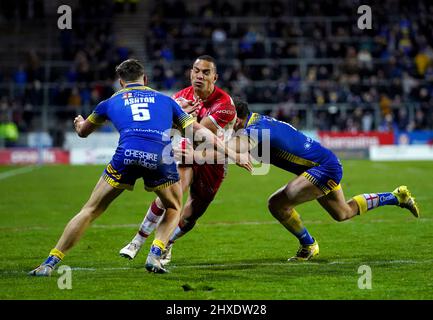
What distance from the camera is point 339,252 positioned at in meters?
11.4

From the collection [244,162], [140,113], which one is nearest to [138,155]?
[140,113]

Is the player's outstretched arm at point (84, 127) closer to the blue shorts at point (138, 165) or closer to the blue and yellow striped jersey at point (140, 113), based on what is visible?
the blue and yellow striped jersey at point (140, 113)

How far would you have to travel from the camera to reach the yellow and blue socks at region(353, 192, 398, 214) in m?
11.2

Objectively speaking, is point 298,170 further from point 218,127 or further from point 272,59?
point 272,59

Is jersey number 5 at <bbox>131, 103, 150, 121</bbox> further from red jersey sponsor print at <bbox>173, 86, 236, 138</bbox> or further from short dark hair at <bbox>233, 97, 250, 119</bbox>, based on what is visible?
red jersey sponsor print at <bbox>173, 86, 236, 138</bbox>

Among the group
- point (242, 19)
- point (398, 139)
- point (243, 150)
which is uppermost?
point (242, 19)

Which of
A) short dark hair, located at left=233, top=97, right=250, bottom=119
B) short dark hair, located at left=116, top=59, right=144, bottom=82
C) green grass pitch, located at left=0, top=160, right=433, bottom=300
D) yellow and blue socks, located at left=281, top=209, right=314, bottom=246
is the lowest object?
green grass pitch, located at left=0, top=160, right=433, bottom=300

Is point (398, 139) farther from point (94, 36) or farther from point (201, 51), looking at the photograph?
point (94, 36)

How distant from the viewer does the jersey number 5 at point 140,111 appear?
936cm

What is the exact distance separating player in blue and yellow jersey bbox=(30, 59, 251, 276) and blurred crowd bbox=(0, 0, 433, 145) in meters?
23.9

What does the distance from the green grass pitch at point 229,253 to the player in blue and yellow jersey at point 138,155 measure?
→ 51 cm

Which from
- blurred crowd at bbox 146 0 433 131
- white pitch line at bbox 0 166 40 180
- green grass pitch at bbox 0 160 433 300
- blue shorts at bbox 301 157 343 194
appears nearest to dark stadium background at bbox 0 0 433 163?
blurred crowd at bbox 146 0 433 131
